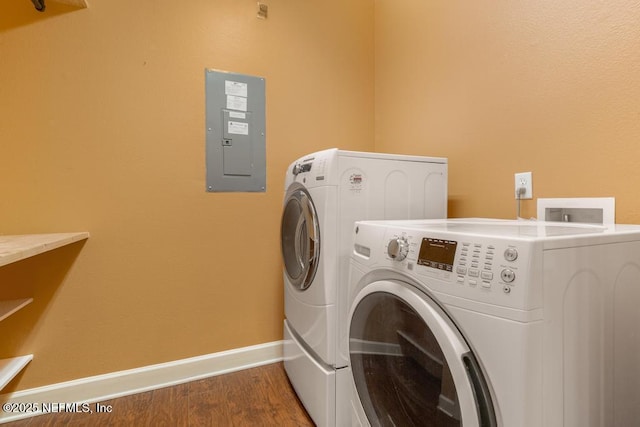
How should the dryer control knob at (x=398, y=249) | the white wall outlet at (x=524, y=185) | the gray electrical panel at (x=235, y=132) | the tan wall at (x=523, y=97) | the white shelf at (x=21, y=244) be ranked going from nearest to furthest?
the dryer control knob at (x=398, y=249)
the tan wall at (x=523, y=97)
the white shelf at (x=21, y=244)
the white wall outlet at (x=524, y=185)
the gray electrical panel at (x=235, y=132)

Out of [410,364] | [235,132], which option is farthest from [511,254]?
[235,132]

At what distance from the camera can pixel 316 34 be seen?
2070 millimetres

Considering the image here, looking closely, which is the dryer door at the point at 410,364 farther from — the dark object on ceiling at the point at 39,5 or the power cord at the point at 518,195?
the dark object on ceiling at the point at 39,5

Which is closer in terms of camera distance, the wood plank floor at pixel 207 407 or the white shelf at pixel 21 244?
the white shelf at pixel 21 244

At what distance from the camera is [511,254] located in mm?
568

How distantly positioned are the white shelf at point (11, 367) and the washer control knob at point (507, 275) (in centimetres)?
186

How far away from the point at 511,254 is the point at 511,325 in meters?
0.13

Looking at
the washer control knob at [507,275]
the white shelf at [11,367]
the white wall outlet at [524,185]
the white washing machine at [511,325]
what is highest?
the white wall outlet at [524,185]

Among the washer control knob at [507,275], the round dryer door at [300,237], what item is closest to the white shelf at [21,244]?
the round dryer door at [300,237]

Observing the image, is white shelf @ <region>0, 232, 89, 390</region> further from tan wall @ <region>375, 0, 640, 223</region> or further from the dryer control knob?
tan wall @ <region>375, 0, 640, 223</region>

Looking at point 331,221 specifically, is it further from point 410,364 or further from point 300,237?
point 410,364

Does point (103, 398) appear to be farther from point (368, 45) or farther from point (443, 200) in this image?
point (368, 45)

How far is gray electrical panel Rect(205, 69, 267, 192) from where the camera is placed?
177 centimetres

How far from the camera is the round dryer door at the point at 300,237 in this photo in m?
1.25
